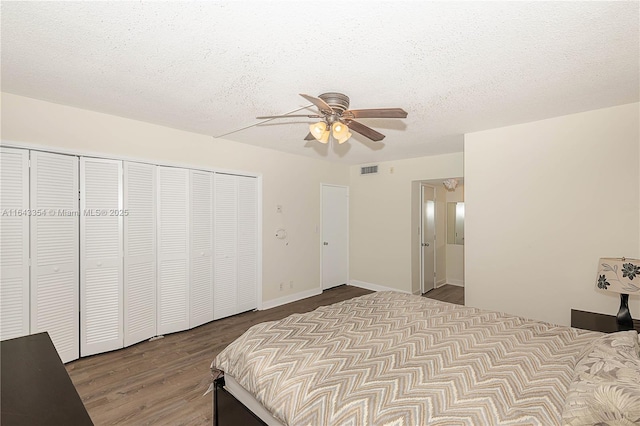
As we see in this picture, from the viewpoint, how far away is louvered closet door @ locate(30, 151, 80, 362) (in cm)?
269

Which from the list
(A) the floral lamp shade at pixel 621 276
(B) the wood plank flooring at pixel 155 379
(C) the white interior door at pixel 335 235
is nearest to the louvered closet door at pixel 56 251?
(B) the wood plank flooring at pixel 155 379

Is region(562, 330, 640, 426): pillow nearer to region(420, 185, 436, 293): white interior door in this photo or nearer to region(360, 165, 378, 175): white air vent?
region(420, 185, 436, 293): white interior door

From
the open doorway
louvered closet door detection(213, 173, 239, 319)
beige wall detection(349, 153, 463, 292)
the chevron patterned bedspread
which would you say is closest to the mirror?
the open doorway

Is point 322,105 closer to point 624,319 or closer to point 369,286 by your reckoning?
point 624,319

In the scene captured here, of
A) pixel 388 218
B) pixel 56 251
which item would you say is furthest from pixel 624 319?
pixel 56 251

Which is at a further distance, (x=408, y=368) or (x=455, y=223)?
(x=455, y=223)

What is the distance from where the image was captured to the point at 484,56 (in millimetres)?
1923

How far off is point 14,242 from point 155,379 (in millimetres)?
1730

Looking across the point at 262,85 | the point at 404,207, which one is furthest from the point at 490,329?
the point at 404,207

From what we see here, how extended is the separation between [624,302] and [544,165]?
1468 millimetres

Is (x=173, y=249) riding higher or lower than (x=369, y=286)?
higher

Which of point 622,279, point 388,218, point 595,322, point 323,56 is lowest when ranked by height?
point 595,322

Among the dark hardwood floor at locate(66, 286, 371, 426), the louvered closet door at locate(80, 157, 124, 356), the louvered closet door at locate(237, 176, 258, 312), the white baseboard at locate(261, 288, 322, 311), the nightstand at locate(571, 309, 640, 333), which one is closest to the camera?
the dark hardwood floor at locate(66, 286, 371, 426)

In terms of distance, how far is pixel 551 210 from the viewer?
3.15m
